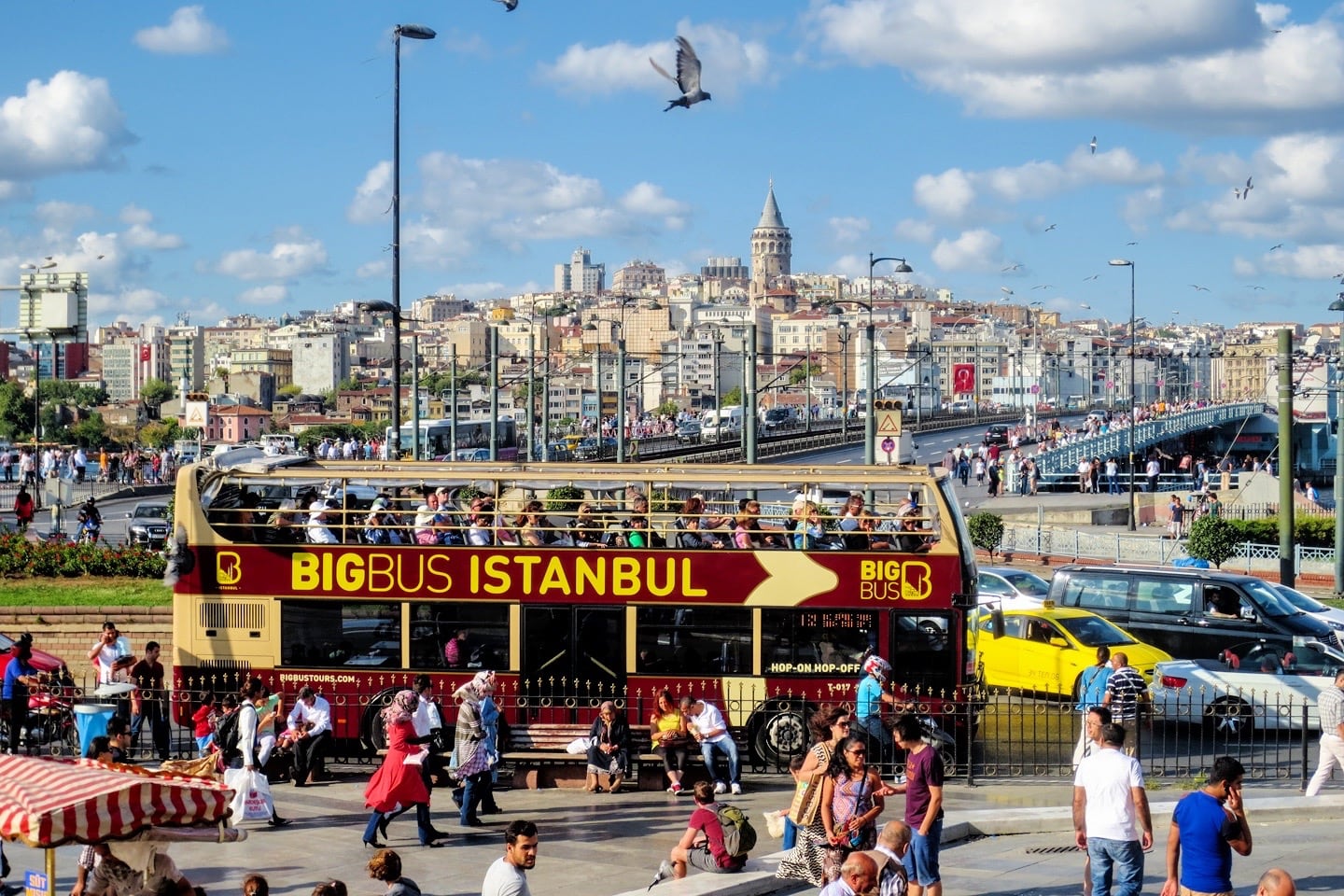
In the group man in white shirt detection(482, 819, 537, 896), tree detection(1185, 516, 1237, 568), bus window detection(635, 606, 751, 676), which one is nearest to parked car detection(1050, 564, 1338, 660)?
tree detection(1185, 516, 1237, 568)

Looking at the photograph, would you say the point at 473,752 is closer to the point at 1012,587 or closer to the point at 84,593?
the point at 1012,587

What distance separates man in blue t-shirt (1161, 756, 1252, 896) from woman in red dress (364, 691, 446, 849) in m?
6.34

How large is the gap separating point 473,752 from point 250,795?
6.21ft

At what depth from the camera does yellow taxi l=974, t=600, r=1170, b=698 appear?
22.7 metres

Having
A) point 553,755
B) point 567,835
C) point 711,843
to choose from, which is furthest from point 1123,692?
point 711,843

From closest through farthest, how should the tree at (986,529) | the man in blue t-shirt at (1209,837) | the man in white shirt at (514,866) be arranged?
the man in white shirt at (514,866)
the man in blue t-shirt at (1209,837)
the tree at (986,529)

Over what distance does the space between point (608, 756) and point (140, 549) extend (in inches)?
613

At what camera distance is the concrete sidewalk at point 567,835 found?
13742 mm

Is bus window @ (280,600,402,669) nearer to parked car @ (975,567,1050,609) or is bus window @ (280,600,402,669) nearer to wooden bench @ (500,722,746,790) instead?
wooden bench @ (500,722,746,790)

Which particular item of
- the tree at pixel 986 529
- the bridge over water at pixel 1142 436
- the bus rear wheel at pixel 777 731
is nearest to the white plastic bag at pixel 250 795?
the bus rear wheel at pixel 777 731

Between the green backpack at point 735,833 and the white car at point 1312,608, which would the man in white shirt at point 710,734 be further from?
the white car at point 1312,608

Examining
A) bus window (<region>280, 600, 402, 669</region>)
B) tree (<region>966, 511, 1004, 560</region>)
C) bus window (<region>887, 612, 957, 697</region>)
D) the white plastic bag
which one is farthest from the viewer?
tree (<region>966, 511, 1004, 560</region>)

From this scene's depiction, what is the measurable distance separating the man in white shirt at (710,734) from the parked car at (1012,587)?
10121mm

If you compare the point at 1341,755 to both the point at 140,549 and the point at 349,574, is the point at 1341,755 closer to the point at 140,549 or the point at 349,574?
the point at 349,574
